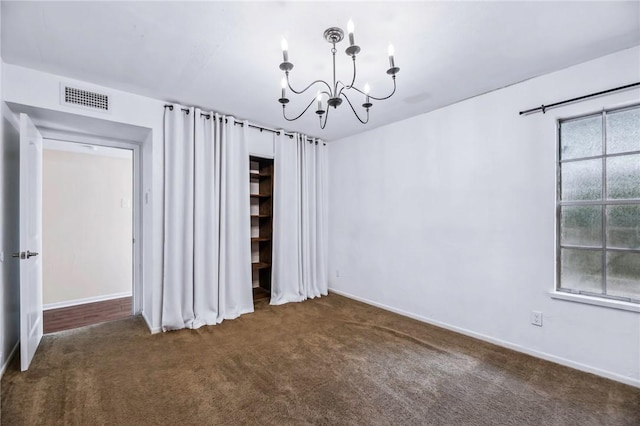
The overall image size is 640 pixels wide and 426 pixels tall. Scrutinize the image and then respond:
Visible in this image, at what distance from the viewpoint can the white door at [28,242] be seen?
2244 millimetres

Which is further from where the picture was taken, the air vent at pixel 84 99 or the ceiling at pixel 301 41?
the air vent at pixel 84 99

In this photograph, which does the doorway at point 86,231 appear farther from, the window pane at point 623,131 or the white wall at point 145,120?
the window pane at point 623,131

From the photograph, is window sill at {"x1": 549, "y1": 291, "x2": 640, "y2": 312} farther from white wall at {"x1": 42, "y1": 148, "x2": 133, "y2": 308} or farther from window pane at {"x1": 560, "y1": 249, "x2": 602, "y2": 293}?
white wall at {"x1": 42, "y1": 148, "x2": 133, "y2": 308}

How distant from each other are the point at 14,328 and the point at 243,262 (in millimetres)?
2171

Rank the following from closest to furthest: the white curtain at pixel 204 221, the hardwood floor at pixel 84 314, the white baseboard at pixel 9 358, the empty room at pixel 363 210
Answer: the empty room at pixel 363 210 < the white baseboard at pixel 9 358 < the white curtain at pixel 204 221 < the hardwood floor at pixel 84 314

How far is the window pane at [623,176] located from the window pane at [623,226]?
0.35ft

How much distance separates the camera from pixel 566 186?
97.0 inches

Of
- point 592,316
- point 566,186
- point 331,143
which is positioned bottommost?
point 592,316

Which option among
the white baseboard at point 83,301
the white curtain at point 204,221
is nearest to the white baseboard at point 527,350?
the white curtain at point 204,221

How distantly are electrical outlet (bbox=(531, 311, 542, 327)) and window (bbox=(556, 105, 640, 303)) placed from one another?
276mm

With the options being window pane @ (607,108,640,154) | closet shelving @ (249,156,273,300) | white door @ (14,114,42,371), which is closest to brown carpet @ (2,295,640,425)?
white door @ (14,114,42,371)

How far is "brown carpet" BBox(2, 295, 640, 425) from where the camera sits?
1784 millimetres

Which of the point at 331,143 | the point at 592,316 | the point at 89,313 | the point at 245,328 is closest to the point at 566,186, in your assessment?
the point at 592,316

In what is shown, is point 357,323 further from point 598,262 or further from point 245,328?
point 598,262
